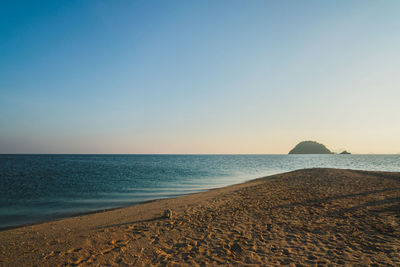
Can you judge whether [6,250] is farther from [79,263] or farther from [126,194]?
[126,194]

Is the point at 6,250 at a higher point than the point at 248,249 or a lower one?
lower

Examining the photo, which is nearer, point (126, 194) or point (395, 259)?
point (395, 259)

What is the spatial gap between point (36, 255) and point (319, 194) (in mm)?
16104

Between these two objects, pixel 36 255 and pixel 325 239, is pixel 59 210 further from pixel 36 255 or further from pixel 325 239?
pixel 325 239

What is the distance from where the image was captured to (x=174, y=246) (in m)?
6.59

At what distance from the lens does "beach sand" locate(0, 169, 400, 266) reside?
5.72 metres

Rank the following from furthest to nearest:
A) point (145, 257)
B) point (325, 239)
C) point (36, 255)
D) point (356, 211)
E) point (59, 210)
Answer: point (59, 210), point (356, 211), point (325, 239), point (36, 255), point (145, 257)

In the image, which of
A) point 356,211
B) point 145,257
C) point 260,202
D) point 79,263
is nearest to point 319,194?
point 356,211

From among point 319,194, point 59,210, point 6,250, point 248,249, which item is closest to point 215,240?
point 248,249

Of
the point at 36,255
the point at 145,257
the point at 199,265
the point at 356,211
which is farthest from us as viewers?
the point at 356,211

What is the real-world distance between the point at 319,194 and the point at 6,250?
17.3 m

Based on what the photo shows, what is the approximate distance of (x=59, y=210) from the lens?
45.3 feet

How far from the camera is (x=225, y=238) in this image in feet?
23.2

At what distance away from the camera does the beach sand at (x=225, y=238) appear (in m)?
5.72
